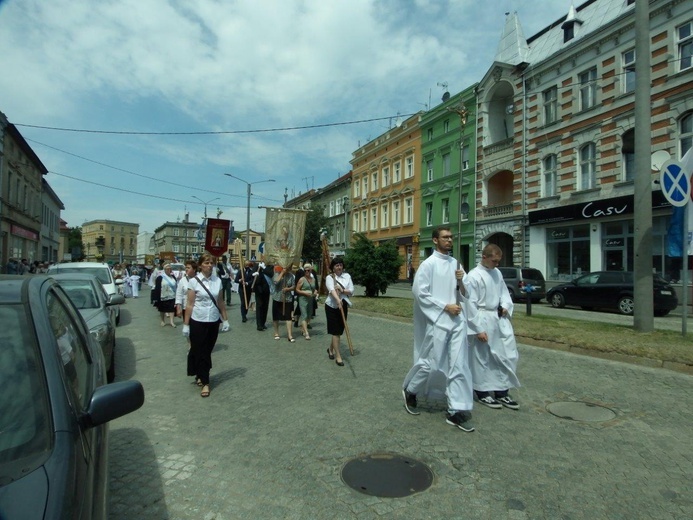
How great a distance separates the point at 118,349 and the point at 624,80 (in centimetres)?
2352

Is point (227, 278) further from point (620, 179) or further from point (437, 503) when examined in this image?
point (620, 179)

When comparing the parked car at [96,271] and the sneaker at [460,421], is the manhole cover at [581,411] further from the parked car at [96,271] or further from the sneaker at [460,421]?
the parked car at [96,271]

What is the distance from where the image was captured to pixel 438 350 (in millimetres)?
4793

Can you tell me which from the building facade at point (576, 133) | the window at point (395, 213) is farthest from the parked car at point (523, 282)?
the window at point (395, 213)

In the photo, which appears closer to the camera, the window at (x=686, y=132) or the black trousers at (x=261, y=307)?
the black trousers at (x=261, y=307)

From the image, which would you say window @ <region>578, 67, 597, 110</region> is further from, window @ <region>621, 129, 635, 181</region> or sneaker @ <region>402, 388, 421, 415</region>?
sneaker @ <region>402, 388, 421, 415</region>

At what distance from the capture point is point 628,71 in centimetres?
2155

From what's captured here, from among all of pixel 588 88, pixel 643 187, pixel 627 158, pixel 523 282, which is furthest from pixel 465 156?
pixel 643 187

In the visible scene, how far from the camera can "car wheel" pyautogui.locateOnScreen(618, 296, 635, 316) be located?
15.7 meters

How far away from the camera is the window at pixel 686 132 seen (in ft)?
62.4

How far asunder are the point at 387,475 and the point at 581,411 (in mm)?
2690

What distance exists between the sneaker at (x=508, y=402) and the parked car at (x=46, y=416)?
163 inches

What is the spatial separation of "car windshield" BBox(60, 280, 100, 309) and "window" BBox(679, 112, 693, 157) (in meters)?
21.7

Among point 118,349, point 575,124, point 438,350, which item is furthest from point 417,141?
point 438,350
